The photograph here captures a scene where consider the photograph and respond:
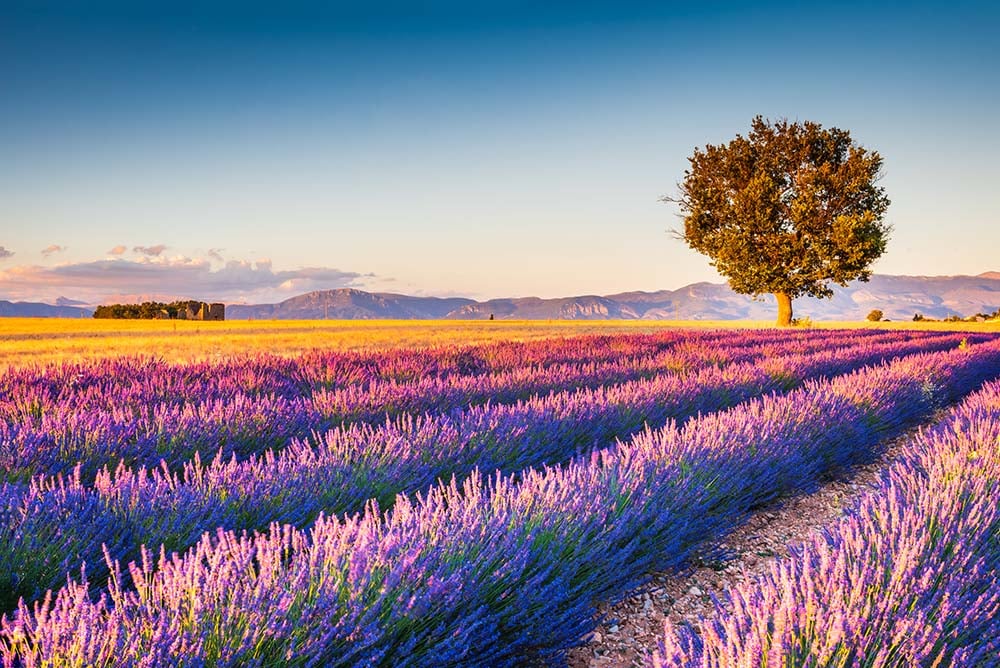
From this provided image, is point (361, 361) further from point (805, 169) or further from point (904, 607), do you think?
point (805, 169)

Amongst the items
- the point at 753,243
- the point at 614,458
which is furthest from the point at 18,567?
the point at 753,243

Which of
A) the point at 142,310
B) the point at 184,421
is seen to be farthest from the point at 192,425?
the point at 142,310

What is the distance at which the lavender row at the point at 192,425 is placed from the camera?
2918mm

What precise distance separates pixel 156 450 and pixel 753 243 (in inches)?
1085

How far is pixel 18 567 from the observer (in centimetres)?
172

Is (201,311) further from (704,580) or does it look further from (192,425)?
(704,580)

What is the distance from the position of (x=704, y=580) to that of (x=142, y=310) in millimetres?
45588

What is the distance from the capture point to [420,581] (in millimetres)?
1496

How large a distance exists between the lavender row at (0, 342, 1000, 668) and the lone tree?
84.7ft

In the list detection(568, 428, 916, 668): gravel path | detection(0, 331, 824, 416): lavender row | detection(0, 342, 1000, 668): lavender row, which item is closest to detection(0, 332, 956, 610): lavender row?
detection(0, 342, 1000, 668): lavender row

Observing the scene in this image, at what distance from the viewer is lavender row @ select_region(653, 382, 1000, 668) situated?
45.9 inches

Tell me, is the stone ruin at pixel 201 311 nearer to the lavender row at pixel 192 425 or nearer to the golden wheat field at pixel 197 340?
the golden wheat field at pixel 197 340

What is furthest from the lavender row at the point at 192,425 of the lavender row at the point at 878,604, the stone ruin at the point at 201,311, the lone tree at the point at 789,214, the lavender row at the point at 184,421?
the stone ruin at the point at 201,311

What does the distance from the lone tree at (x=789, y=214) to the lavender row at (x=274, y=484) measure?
24.4 metres
